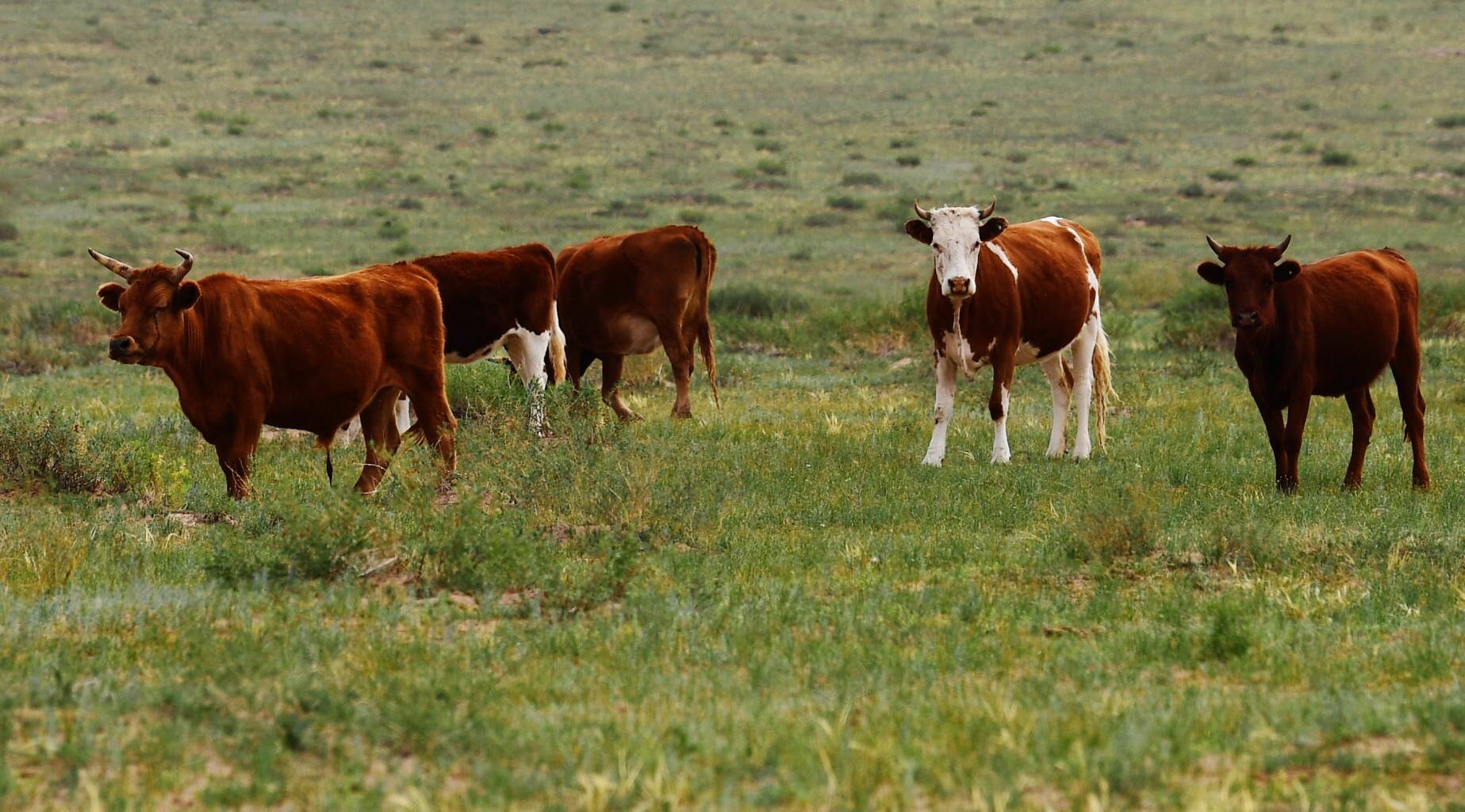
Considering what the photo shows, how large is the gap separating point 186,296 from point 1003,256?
19.6 feet

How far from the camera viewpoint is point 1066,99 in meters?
61.1

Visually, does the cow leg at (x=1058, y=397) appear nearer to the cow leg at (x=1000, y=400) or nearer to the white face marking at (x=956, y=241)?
the cow leg at (x=1000, y=400)

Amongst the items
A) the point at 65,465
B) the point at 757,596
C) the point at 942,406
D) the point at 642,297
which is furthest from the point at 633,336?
the point at 757,596

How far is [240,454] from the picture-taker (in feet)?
33.2

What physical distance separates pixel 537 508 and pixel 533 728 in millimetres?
3948

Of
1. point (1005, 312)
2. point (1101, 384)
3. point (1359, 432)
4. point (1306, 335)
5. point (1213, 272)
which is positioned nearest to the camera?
point (1306, 335)

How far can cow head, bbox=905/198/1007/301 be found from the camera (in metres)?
12.1

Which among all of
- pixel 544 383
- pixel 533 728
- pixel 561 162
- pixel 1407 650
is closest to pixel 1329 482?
pixel 1407 650

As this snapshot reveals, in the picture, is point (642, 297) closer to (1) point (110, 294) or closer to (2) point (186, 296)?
(1) point (110, 294)

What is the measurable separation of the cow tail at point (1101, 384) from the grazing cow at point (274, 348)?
530cm

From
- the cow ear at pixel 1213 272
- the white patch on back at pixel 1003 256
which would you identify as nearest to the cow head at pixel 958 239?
the white patch on back at pixel 1003 256

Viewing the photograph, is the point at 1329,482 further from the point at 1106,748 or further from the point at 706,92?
the point at 706,92

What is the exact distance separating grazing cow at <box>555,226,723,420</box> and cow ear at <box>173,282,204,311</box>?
5.63m

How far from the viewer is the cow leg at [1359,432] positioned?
10789 millimetres
